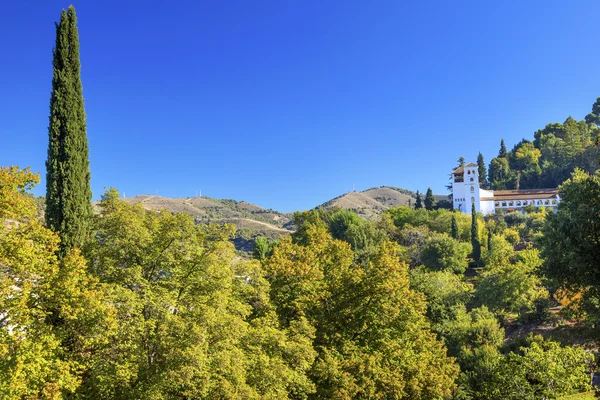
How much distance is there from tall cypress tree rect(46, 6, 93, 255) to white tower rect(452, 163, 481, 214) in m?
86.7

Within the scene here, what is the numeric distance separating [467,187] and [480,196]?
11.6 ft

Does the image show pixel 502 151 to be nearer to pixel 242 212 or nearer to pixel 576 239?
pixel 242 212

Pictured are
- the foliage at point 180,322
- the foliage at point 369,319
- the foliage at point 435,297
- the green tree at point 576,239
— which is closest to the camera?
the foliage at point 180,322

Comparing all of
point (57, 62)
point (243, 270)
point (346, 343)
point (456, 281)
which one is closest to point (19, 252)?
point (243, 270)

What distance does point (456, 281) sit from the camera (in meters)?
48.2

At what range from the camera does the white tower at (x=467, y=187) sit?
92.2 meters

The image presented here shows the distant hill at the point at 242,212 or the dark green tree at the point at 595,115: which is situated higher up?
the dark green tree at the point at 595,115

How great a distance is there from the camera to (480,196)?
93.1m

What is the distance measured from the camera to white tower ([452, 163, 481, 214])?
92.2 m

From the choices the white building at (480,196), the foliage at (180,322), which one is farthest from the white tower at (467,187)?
the foliage at (180,322)

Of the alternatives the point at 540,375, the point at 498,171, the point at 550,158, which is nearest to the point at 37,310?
the point at 540,375

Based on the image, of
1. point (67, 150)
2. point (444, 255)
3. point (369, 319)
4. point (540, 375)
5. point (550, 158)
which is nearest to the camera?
point (67, 150)

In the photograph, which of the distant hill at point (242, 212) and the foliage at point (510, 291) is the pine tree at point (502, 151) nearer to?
the distant hill at point (242, 212)

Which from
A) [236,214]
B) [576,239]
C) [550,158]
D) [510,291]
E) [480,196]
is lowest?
[510,291]
